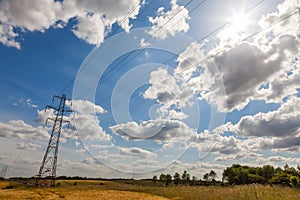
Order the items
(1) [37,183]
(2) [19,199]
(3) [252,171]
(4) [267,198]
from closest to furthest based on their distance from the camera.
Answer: (4) [267,198]
(2) [19,199]
(1) [37,183]
(3) [252,171]

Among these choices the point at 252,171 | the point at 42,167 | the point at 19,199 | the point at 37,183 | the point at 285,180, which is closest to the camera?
the point at 19,199

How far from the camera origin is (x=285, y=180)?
6222 cm

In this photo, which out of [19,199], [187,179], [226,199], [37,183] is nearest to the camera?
[226,199]

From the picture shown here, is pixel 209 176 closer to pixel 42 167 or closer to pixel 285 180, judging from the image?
pixel 285 180

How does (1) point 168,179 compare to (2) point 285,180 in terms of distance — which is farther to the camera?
(1) point 168,179

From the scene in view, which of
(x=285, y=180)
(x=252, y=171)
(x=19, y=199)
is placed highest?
(x=252, y=171)

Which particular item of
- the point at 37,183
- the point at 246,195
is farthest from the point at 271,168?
the point at 246,195

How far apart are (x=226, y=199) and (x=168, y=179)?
471 feet

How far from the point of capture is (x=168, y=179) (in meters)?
154

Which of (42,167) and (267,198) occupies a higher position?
(42,167)

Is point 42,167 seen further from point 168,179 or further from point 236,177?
point 168,179

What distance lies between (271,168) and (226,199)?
11828 cm

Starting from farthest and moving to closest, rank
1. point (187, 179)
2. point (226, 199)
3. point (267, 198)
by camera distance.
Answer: point (187, 179) < point (226, 199) < point (267, 198)

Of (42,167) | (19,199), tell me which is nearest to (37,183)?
(42,167)
